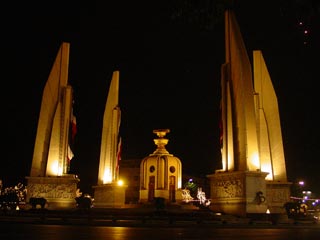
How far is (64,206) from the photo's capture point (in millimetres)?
26672

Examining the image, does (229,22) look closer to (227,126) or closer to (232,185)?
(227,126)

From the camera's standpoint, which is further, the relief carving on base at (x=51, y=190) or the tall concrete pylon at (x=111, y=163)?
the tall concrete pylon at (x=111, y=163)

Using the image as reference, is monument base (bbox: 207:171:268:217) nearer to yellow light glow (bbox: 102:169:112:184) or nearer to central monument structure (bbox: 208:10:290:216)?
central monument structure (bbox: 208:10:290:216)

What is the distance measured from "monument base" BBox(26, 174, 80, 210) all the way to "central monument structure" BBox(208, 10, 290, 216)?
8.96 meters

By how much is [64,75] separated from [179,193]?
471 inches

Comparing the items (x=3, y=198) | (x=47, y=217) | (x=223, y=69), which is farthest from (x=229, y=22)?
(x=3, y=198)

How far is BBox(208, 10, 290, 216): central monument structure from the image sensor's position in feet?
75.0

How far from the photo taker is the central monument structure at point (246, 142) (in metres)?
22.9

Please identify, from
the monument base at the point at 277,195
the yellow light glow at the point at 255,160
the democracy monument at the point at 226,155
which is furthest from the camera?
the monument base at the point at 277,195

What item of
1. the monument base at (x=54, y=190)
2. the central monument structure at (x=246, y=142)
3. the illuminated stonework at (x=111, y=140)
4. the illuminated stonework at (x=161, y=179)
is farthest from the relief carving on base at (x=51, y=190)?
the central monument structure at (x=246, y=142)

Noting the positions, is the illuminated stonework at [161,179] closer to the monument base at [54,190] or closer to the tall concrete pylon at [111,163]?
the tall concrete pylon at [111,163]

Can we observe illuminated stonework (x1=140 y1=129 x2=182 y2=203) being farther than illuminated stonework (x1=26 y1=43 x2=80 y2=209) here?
Yes

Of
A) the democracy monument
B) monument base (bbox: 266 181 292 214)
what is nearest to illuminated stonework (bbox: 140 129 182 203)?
the democracy monument

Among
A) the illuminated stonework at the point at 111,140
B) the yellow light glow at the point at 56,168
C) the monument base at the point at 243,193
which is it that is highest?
the illuminated stonework at the point at 111,140
